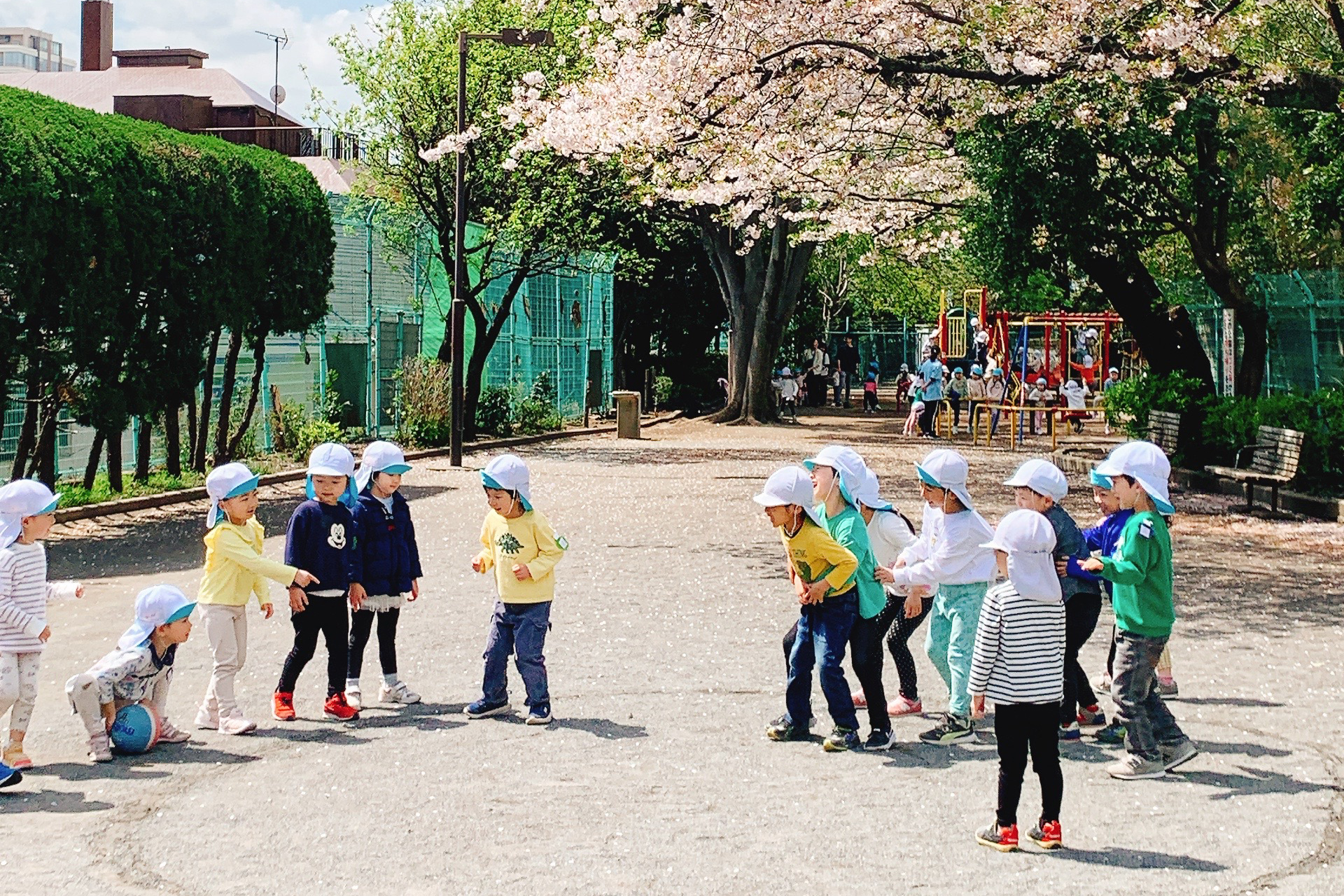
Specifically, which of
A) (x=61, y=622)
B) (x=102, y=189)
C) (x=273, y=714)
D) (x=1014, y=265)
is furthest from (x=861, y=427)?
(x=273, y=714)

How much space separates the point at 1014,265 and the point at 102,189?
1097 centimetres

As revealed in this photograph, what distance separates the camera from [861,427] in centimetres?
3869

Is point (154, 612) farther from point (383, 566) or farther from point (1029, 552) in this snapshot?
point (1029, 552)

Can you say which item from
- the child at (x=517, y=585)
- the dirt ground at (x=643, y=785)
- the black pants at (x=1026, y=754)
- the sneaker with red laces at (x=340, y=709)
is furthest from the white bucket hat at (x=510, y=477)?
the black pants at (x=1026, y=754)

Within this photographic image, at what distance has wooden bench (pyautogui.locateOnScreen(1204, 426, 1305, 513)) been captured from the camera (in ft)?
60.8

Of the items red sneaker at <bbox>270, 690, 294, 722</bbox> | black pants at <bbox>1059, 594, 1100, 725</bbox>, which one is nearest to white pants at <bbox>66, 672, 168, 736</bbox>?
red sneaker at <bbox>270, 690, 294, 722</bbox>

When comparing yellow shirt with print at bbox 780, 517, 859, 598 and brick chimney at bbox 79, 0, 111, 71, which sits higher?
brick chimney at bbox 79, 0, 111, 71

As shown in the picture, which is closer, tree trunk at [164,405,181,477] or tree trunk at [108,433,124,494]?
tree trunk at [108,433,124,494]

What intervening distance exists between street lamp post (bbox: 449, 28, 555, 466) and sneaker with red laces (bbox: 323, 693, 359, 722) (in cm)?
1742

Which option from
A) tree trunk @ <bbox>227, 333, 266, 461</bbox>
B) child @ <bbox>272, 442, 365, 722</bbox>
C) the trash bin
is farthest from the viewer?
the trash bin

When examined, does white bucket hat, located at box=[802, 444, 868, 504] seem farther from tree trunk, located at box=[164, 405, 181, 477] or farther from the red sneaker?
tree trunk, located at box=[164, 405, 181, 477]

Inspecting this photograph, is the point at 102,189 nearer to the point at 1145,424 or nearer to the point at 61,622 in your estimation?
the point at 61,622

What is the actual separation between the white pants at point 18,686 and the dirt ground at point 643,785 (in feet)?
0.79

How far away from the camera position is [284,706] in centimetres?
848
